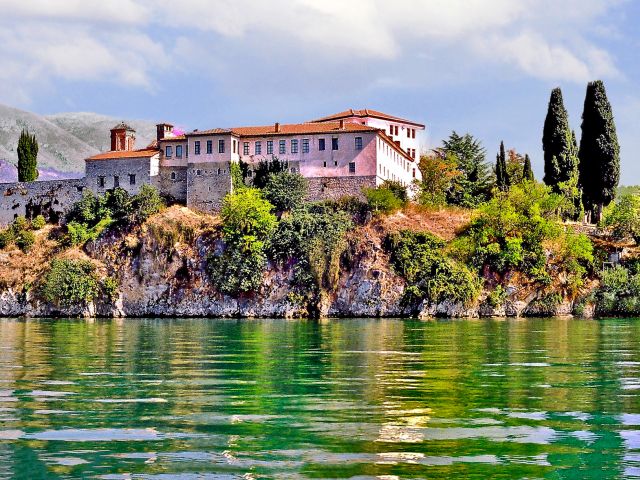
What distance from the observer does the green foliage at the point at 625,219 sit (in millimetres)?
71625

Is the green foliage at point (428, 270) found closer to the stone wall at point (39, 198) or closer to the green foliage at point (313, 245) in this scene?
the green foliage at point (313, 245)

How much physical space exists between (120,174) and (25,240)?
9148 mm

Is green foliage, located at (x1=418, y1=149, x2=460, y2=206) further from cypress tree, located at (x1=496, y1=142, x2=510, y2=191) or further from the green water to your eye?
the green water

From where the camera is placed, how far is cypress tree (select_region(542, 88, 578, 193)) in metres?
75.1

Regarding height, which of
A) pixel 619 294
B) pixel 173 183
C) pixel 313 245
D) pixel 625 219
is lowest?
pixel 619 294

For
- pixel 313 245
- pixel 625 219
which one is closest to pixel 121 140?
pixel 313 245

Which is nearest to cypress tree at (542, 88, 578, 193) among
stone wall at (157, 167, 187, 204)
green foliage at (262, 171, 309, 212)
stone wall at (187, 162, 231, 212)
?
green foliage at (262, 171, 309, 212)

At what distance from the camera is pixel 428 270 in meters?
69.6

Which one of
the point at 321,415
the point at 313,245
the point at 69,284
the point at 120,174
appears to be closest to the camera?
the point at 321,415

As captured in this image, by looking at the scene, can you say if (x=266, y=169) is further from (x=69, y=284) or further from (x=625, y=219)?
(x=625, y=219)

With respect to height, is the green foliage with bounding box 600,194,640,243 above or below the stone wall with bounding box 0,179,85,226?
below

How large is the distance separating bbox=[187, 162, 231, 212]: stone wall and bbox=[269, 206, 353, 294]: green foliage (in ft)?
21.9

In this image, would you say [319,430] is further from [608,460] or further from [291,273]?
[291,273]

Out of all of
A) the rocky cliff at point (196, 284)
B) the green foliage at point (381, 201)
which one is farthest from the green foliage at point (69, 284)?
the green foliage at point (381, 201)
